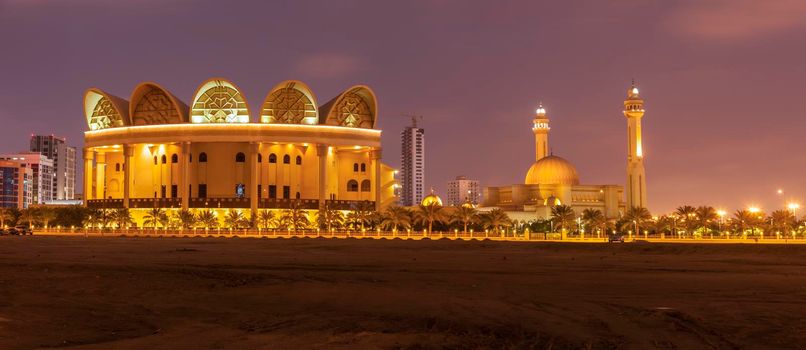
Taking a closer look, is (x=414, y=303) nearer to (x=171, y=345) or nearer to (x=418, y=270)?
(x=171, y=345)

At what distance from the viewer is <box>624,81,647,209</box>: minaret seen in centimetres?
12531

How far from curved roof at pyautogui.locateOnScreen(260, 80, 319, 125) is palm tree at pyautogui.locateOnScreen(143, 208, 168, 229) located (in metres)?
17.9

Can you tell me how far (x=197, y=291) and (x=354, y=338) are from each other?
816 centimetres

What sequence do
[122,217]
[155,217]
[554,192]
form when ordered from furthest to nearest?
[554,192]
[155,217]
[122,217]

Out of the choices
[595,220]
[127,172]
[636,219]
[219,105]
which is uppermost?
[219,105]

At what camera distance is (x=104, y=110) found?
4552 inches

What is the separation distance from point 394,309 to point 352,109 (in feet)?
328

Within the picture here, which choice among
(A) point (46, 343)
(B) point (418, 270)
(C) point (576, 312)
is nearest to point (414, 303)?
(C) point (576, 312)

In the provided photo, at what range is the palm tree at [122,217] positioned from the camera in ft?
310

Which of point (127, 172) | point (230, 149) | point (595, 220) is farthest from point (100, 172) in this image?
point (595, 220)

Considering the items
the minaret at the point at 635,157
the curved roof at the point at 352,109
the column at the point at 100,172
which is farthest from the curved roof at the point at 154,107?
the minaret at the point at 635,157

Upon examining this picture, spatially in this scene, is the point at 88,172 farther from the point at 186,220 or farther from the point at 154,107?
the point at 186,220

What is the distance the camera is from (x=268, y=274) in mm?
25844

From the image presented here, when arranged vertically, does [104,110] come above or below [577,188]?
above
